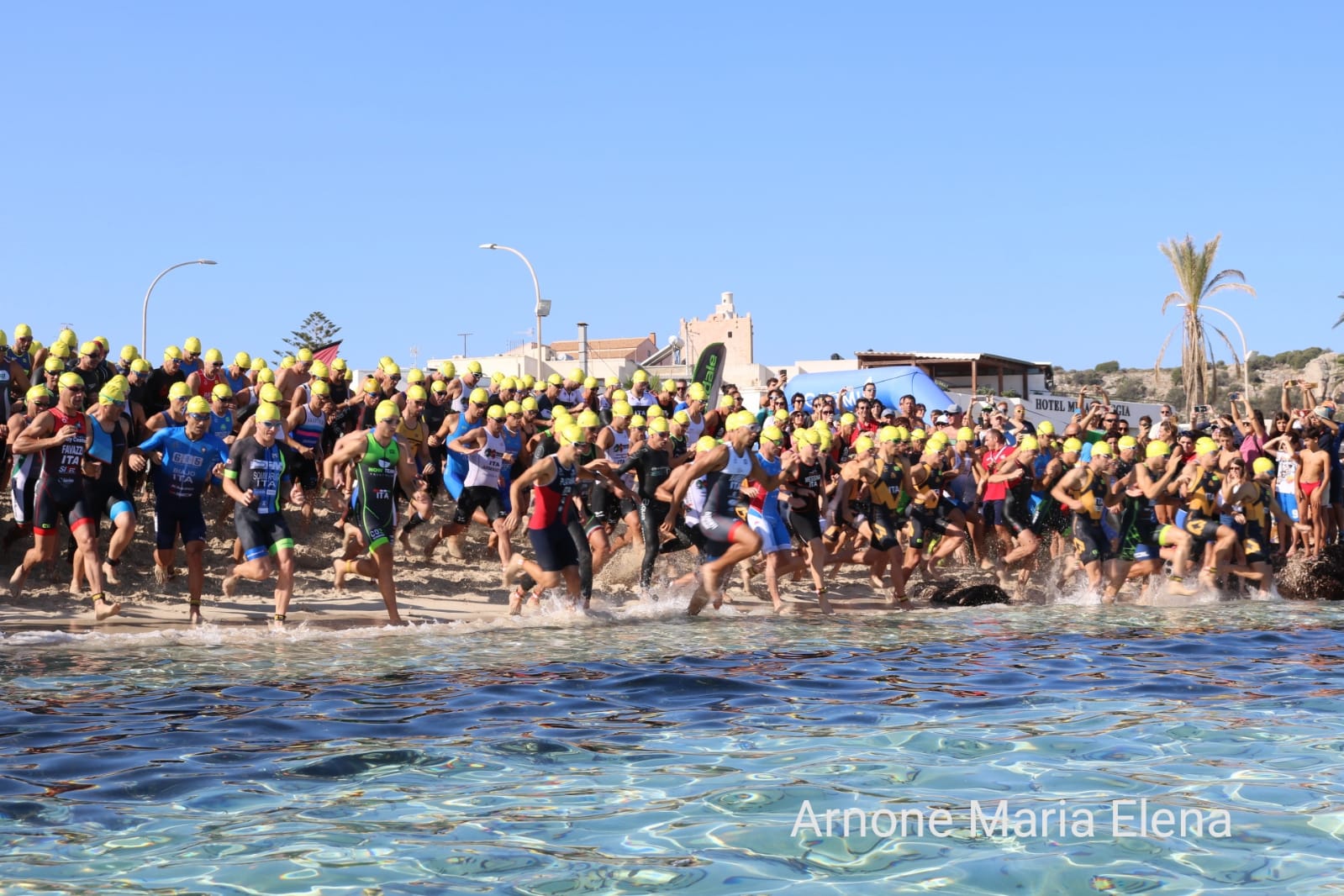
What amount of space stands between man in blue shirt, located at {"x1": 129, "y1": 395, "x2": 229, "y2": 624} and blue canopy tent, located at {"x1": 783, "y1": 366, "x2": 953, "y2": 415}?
52.9 feet

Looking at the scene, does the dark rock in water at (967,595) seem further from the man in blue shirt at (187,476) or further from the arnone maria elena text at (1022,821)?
the arnone maria elena text at (1022,821)

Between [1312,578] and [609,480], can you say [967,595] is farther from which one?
[609,480]

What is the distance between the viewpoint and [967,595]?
1475 centimetres

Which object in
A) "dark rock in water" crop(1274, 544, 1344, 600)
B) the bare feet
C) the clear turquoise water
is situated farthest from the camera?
"dark rock in water" crop(1274, 544, 1344, 600)

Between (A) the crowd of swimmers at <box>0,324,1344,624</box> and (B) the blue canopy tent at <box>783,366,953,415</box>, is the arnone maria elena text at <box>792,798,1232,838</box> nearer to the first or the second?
(A) the crowd of swimmers at <box>0,324,1344,624</box>

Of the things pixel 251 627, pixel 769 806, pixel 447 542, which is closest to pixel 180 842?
pixel 769 806

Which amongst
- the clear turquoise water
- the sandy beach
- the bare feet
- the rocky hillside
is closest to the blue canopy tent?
the sandy beach

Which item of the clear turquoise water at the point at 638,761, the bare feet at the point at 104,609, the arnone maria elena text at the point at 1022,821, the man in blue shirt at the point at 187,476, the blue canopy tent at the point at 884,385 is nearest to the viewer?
the clear turquoise water at the point at 638,761

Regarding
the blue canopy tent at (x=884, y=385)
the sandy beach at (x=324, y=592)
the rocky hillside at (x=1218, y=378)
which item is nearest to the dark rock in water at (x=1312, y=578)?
the sandy beach at (x=324, y=592)

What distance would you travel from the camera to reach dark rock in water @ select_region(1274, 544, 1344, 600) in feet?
51.2

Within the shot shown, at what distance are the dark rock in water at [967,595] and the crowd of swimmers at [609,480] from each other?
1.47 feet

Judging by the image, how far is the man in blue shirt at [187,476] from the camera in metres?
11.3

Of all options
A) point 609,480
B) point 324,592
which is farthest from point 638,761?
point 324,592

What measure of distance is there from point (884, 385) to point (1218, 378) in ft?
236
